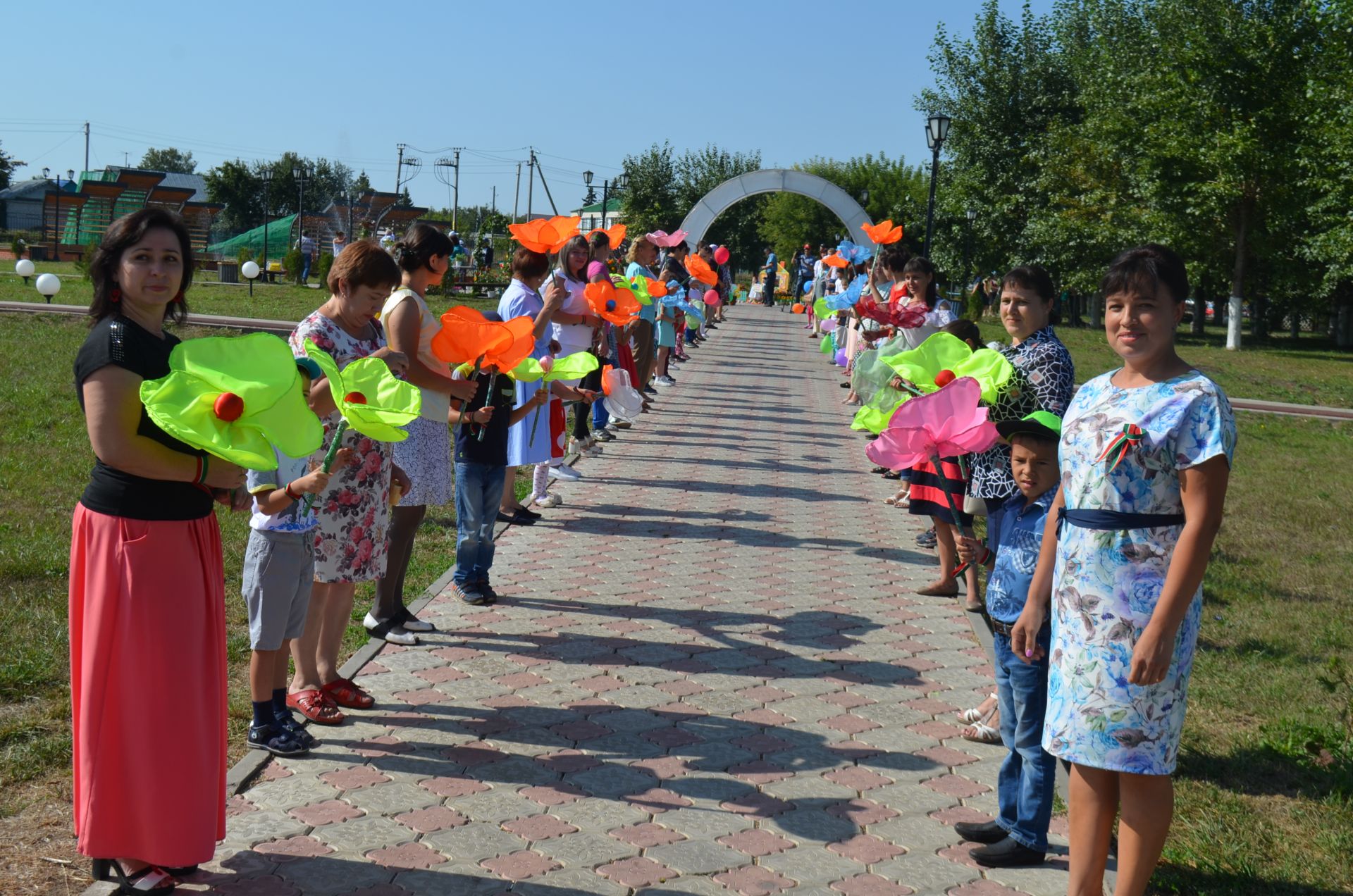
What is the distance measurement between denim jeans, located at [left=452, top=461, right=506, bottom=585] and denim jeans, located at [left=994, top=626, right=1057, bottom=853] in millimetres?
3133

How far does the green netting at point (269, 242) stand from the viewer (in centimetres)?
5234

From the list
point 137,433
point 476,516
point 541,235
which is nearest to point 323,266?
point 541,235

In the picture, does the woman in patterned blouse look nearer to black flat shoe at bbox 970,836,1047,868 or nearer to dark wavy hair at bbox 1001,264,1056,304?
dark wavy hair at bbox 1001,264,1056,304

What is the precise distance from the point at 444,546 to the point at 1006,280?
13.6 ft

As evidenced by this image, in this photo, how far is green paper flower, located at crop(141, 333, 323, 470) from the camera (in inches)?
114

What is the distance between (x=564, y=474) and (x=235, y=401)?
7450 millimetres

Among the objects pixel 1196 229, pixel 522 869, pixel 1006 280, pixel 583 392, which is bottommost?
pixel 522 869

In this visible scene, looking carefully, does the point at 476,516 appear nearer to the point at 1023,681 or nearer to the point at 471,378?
the point at 471,378

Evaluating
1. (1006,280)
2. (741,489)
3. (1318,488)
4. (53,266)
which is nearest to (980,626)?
(1006,280)

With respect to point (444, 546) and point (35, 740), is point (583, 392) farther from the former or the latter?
point (35, 740)

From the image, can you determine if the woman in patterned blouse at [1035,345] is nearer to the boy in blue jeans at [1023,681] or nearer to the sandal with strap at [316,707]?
the boy in blue jeans at [1023,681]

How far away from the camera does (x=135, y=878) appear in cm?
332

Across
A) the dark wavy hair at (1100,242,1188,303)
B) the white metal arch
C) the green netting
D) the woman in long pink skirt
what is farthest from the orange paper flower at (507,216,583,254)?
the green netting

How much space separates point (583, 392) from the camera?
23.9 ft
